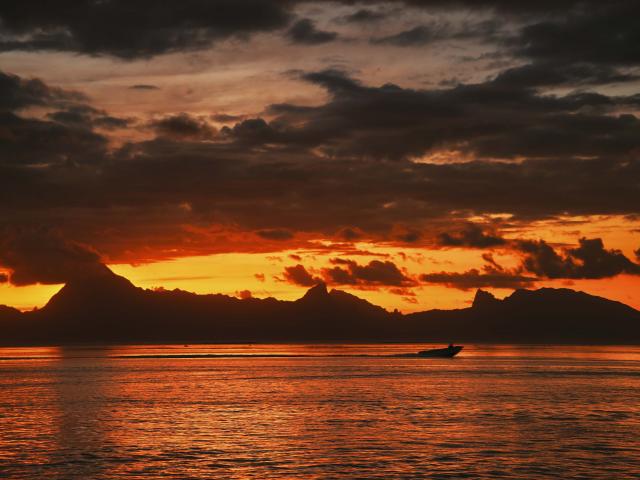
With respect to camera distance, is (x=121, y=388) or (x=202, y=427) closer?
(x=202, y=427)

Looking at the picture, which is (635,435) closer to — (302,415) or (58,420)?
(302,415)

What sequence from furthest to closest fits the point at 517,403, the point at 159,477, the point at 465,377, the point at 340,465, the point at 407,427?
1. the point at 465,377
2. the point at 517,403
3. the point at 407,427
4. the point at 340,465
5. the point at 159,477

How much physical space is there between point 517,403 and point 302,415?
34165 mm

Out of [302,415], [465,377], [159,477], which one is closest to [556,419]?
[302,415]

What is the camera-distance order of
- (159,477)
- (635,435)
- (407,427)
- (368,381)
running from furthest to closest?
(368,381) < (407,427) < (635,435) < (159,477)

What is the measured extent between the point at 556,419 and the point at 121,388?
85901mm

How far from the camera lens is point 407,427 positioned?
87.6 m

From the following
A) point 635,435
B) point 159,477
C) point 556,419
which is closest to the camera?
point 159,477

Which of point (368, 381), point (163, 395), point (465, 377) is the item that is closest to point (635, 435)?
point (163, 395)

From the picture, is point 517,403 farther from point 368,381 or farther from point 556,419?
point 368,381

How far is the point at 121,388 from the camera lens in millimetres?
152750

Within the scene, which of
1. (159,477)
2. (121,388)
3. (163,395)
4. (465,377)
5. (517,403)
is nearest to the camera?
(159,477)

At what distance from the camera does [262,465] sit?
213 feet

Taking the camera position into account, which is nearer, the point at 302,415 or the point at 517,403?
the point at 302,415
